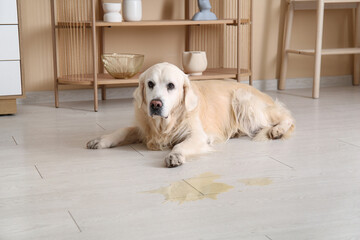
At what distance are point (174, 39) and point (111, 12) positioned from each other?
0.66m

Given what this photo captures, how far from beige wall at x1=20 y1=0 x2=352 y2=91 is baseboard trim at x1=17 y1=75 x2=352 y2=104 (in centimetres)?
4

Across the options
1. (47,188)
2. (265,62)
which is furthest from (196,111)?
(265,62)

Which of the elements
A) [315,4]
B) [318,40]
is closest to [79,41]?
[318,40]

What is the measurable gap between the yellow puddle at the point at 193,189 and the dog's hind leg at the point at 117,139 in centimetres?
60

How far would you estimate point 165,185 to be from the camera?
6.03 ft

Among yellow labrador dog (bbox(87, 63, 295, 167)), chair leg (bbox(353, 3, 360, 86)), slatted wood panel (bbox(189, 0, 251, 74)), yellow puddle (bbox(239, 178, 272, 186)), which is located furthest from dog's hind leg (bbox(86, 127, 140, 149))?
chair leg (bbox(353, 3, 360, 86))

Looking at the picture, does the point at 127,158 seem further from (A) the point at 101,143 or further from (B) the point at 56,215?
(B) the point at 56,215

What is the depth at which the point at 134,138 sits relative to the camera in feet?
8.10

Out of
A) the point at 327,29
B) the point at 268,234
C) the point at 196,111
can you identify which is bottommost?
the point at 268,234

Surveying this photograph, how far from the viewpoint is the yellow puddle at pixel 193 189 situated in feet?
5.59

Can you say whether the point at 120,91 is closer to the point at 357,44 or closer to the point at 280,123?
the point at 280,123

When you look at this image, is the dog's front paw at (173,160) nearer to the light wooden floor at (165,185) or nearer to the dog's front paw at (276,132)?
the light wooden floor at (165,185)

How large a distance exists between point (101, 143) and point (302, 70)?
7.98ft

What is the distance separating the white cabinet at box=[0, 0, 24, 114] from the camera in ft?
9.97
